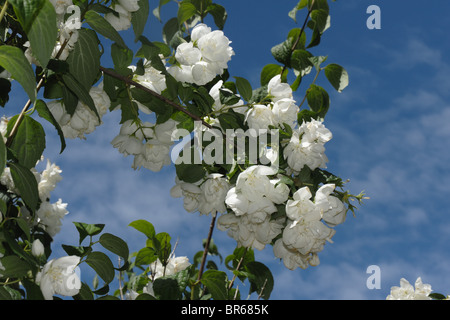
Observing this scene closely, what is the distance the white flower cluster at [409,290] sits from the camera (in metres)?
2.31

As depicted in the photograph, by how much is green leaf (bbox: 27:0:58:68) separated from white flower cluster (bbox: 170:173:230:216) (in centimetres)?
95

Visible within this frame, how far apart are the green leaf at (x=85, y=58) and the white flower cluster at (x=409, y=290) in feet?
5.23

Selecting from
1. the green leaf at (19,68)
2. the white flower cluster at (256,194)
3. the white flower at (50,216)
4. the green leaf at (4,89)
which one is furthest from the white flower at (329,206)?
the white flower at (50,216)

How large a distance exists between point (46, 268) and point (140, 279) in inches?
32.7

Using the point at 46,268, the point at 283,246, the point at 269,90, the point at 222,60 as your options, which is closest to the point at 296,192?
the point at 283,246

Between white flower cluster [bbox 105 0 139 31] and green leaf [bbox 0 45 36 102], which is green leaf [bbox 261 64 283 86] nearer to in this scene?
white flower cluster [bbox 105 0 139 31]

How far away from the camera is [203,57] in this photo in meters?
2.03

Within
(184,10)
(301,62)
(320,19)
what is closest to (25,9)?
(184,10)

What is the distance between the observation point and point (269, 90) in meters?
2.00

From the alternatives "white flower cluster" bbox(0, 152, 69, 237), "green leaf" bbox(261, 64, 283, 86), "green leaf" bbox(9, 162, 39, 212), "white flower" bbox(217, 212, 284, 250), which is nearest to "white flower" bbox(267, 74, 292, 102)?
"green leaf" bbox(261, 64, 283, 86)

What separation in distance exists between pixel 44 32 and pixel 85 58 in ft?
2.28

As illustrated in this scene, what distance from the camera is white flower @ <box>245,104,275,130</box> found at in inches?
75.3
